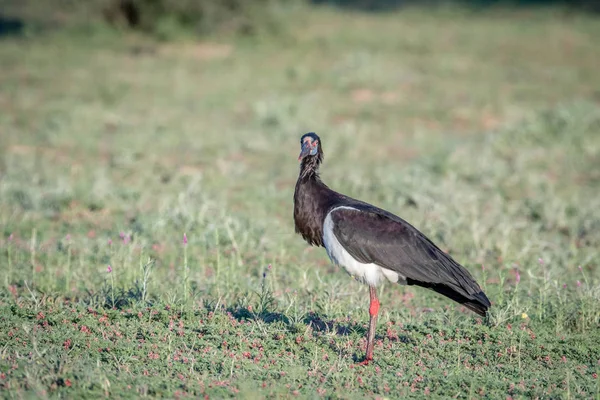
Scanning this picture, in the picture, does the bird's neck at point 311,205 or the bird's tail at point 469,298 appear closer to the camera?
the bird's tail at point 469,298

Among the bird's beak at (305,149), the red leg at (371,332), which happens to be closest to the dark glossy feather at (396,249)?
the red leg at (371,332)

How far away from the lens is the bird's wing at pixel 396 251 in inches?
220

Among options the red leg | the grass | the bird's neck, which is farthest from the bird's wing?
the grass

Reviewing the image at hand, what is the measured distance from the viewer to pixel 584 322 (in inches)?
243

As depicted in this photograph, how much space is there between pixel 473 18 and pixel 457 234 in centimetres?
1645

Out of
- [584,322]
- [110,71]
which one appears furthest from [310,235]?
[110,71]

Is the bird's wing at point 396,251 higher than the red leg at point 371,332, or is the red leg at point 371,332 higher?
the bird's wing at point 396,251

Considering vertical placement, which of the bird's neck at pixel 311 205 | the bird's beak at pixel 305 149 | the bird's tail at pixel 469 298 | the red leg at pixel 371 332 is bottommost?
the red leg at pixel 371 332

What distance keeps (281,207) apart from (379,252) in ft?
13.6

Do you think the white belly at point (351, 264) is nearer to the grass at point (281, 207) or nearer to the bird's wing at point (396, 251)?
the bird's wing at point (396, 251)

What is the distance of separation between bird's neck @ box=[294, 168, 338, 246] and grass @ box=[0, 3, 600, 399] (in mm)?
578

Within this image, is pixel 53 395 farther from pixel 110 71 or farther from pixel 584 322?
pixel 110 71

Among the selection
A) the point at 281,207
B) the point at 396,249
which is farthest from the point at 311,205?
the point at 281,207

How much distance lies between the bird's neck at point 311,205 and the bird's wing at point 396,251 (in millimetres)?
145
